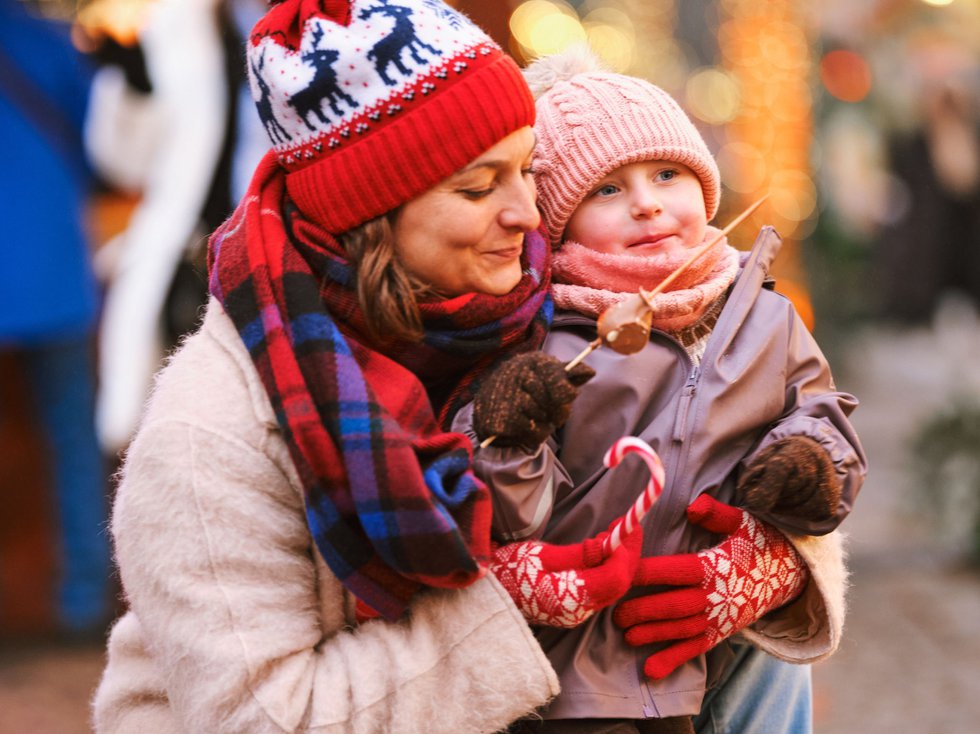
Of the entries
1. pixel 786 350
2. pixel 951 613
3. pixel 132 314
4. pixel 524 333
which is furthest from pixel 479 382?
pixel 951 613

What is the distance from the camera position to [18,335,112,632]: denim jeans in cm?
506

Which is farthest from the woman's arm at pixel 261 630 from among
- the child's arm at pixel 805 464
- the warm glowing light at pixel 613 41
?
the warm glowing light at pixel 613 41

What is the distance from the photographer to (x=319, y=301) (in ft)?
6.48

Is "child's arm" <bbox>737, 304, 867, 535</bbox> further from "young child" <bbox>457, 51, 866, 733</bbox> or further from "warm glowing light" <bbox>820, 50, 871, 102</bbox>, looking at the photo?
"warm glowing light" <bbox>820, 50, 871, 102</bbox>

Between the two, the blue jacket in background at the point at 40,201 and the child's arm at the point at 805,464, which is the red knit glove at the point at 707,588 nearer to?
the child's arm at the point at 805,464

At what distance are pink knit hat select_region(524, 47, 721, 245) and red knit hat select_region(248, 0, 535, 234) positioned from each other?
0.22 m

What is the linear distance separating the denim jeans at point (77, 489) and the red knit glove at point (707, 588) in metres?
3.52

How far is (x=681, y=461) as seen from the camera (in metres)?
2.11

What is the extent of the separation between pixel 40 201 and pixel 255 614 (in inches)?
127

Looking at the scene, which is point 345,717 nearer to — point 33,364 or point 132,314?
point 132,314

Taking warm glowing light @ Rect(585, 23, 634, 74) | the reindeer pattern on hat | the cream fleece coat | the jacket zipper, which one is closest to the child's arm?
the jacket zipper

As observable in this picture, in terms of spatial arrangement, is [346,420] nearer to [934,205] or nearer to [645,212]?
[645,212]

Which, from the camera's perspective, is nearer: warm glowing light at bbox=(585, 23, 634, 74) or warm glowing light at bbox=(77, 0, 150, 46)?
warm glowing light at bbox=(77, 0, 150, 46)

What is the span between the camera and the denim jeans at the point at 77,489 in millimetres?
5059
